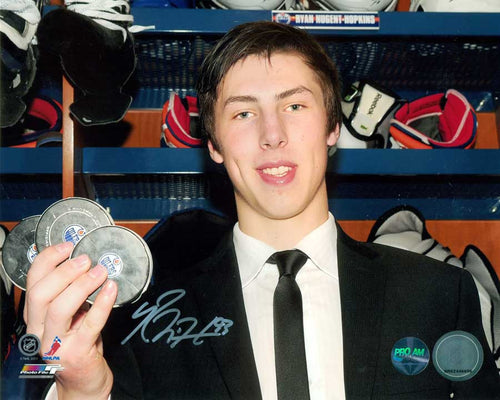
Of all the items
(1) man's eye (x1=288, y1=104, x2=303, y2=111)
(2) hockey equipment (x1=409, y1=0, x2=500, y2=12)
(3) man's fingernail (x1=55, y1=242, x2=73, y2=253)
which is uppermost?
(2) hockey equipment (x1=409, y1=0, x2=500, y2=12)

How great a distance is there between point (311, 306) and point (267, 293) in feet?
0.26

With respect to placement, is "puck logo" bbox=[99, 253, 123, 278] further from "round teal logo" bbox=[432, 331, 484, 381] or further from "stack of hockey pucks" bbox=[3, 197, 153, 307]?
"round teal logo" bbox=[432, 331, 484, 381]

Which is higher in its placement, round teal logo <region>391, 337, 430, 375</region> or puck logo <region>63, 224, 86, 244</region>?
puck logo <region>63, 224, 86, 244</region>

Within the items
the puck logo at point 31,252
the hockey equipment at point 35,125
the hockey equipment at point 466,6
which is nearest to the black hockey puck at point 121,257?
the puck logo at point 31,252

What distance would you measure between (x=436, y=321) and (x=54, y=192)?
0.89 meters

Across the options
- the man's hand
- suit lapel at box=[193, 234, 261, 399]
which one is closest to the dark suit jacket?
suit lapel at box=[193, 234, 261, 399]

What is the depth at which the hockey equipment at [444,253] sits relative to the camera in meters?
1.28

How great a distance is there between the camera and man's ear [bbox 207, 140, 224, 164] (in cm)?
127

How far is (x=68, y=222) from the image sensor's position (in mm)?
1073

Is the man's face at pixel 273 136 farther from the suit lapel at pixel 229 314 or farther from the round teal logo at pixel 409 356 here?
the round teal logo at pixel 409 356

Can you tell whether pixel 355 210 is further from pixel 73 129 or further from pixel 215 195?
pixel 73 129

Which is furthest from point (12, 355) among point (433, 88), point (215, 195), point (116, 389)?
point (433, 88)

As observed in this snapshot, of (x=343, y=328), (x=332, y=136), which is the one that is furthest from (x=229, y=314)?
(x=332, y=136)
